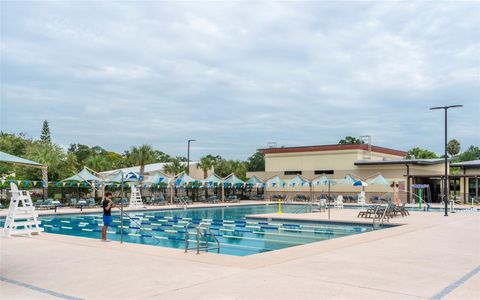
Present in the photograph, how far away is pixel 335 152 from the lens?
4703 cm

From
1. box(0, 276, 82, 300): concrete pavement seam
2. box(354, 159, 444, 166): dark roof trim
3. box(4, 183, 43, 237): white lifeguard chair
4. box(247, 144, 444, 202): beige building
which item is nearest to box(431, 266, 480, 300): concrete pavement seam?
box(0, 276, 82, 300): concrete pavement seam

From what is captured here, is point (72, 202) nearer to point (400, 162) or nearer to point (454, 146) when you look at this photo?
point (400, 162)

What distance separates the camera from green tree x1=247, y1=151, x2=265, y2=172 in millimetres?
90375

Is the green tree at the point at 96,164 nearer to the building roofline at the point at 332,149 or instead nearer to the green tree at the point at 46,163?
the green tree at the point at 46,163

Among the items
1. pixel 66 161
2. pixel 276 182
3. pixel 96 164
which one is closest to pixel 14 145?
pixel 66 161

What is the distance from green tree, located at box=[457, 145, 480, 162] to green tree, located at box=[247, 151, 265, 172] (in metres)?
46.0

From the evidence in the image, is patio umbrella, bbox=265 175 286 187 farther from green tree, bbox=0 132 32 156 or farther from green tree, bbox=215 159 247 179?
green tree, bbox=0 132 32 156

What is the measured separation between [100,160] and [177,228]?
86.8 feet

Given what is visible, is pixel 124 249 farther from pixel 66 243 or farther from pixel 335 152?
pixel 335 152

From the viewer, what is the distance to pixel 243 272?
8531 millimetres

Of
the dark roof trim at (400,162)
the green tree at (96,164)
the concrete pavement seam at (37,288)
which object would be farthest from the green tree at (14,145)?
the concrete pavement seam at (37,288)

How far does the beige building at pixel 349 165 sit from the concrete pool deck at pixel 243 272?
96.9ft

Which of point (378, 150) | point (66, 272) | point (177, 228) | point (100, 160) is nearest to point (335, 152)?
point (378, 150)

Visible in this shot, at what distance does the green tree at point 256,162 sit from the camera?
90375mm
